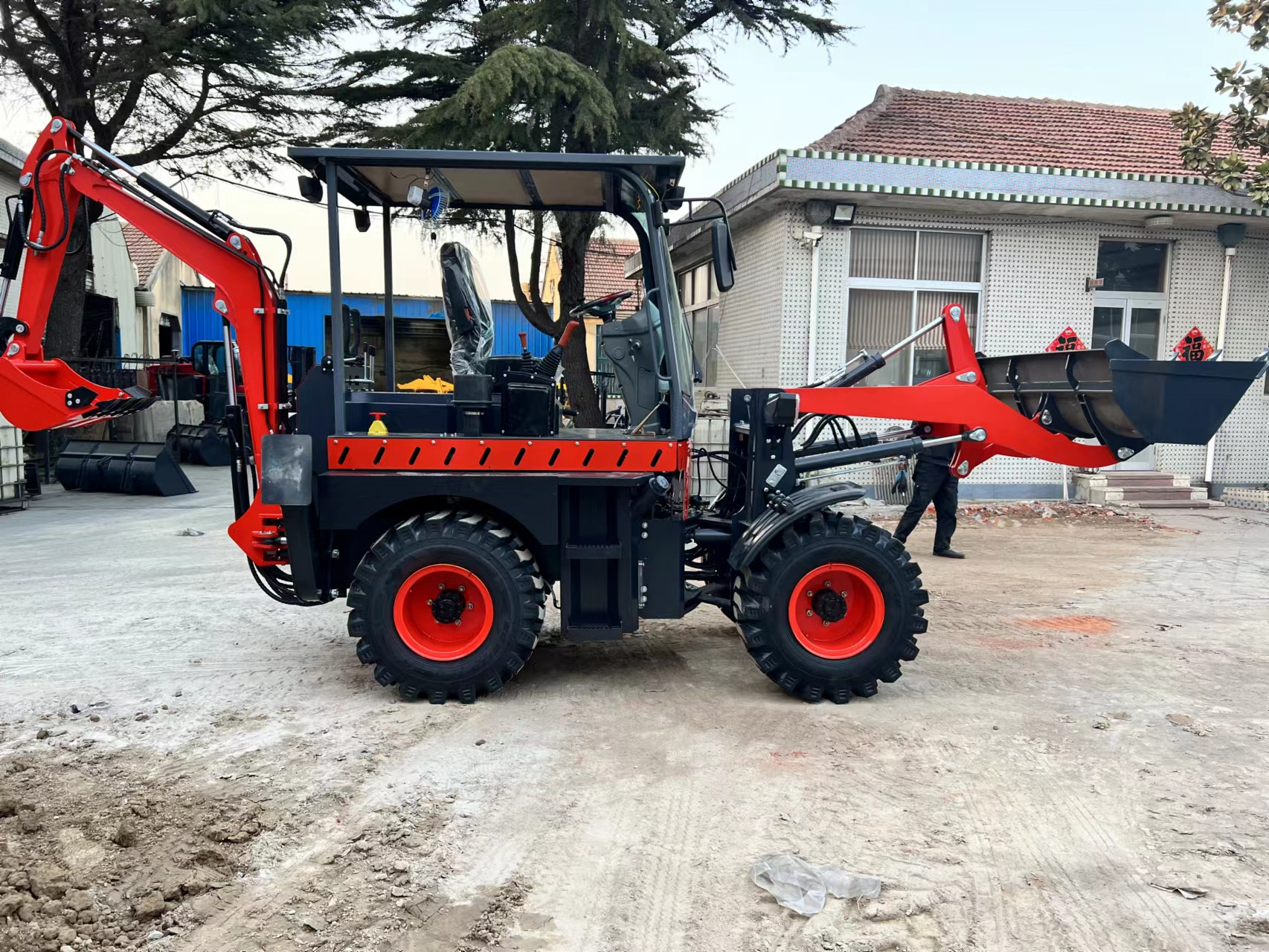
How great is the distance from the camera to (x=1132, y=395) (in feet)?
16.7

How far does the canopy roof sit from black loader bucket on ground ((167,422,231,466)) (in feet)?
46.1

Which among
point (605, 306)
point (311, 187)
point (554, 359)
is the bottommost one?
point (554, 359)

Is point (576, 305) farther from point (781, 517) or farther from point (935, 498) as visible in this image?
point (781, 517)

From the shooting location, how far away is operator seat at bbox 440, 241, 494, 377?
501 cm

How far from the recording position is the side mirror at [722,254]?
4.61m

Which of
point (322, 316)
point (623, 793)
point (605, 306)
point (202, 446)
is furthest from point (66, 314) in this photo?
point (623, 793)

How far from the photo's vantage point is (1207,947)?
278 cm

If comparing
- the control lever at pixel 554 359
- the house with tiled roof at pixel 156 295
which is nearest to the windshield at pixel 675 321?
the control lever at pixel 554 359

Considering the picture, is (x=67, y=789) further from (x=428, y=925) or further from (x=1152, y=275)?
(x=1152, y=275)

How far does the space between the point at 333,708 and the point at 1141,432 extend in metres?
4.56

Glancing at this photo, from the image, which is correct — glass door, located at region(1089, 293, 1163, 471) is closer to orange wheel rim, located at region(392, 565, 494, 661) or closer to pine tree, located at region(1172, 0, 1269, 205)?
pine tree, located at region(1172, 0, 1269, 205)

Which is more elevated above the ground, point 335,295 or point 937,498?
point 335,295

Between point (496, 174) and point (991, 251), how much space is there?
360 inches

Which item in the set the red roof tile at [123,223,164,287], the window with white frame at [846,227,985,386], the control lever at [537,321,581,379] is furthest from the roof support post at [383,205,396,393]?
the red roof tile at [123,223,164,287]
